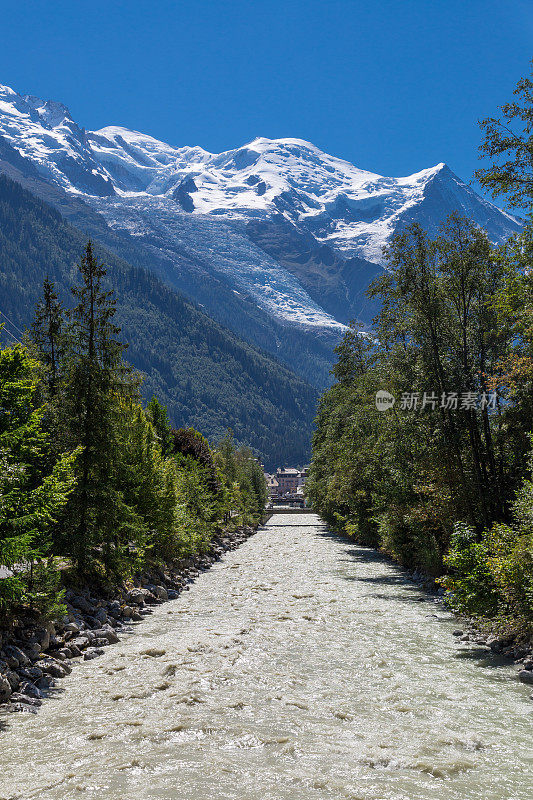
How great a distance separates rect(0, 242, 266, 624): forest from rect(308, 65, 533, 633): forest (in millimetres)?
11825

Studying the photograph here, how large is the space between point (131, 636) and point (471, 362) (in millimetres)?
17350

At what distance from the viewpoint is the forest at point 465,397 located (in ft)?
60.4

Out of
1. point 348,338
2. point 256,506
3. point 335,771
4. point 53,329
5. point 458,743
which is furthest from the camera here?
point 256,506

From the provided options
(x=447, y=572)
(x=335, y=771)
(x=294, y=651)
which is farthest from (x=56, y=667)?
(x=447, y=572)

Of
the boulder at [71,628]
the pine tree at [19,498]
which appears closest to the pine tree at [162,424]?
the boulder at [71,628]

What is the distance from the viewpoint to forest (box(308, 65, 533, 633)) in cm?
1842

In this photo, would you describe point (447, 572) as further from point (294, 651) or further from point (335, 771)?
point (335, 771)

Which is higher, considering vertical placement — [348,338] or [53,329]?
[348,338]

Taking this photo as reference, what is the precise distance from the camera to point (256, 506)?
344 feet

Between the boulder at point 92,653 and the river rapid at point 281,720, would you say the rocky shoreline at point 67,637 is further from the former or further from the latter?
the river rapid at point 281,720
